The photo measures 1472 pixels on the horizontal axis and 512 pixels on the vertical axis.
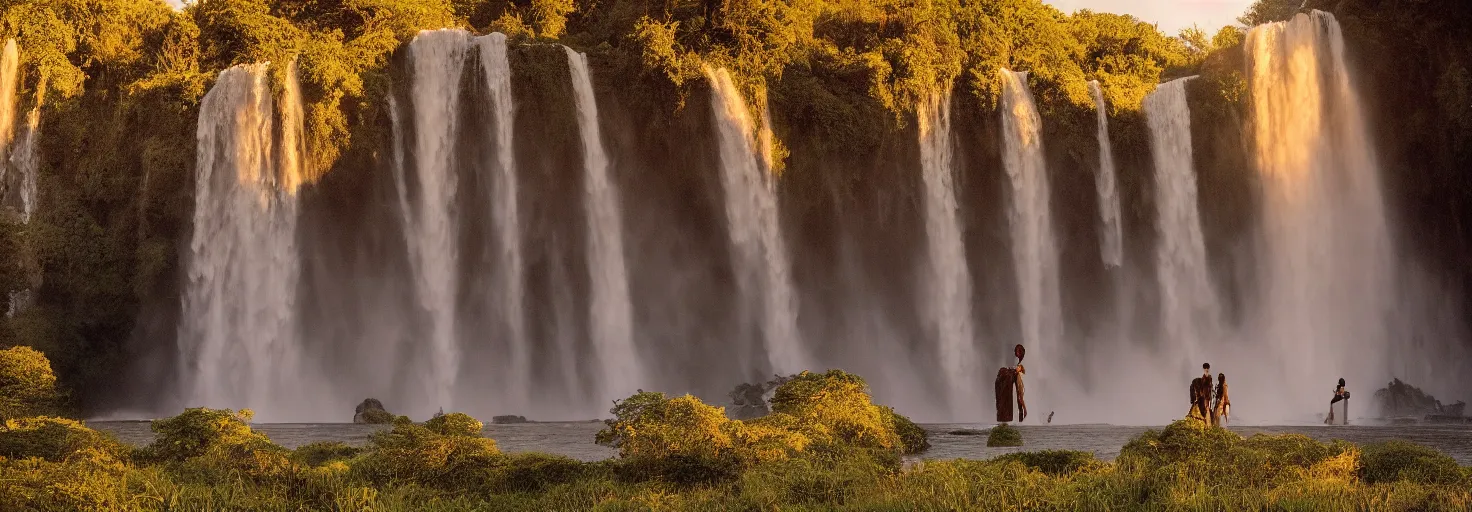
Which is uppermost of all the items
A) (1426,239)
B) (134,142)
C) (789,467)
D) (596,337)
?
(134,142)

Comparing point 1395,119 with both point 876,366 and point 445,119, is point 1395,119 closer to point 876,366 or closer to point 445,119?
point 876,366

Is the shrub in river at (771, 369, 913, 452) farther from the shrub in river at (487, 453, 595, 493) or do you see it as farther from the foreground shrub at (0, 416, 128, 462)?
the foreground shrub at (0, 416, 128, 462)

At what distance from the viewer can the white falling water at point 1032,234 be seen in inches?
→ 1857

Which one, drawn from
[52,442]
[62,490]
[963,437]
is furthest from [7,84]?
[62,490]

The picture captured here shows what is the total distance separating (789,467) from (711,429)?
1.04 meters

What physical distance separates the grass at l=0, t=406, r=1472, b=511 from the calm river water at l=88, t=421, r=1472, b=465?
315cm

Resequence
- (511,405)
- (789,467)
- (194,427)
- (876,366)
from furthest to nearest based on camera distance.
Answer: (876,366) < (511,405) < (194,427) < (789,467)

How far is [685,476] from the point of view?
49.9ft

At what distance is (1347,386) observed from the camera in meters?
46.2

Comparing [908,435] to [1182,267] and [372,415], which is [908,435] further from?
[1182,267]

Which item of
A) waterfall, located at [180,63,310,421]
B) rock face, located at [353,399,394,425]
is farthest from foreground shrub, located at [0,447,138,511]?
waterfall, located at [180,63,310,421]

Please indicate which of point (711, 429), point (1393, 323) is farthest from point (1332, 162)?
point (711, 429)

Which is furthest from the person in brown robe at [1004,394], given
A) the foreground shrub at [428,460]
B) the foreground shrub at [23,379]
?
the foreground shrub at [23,379]

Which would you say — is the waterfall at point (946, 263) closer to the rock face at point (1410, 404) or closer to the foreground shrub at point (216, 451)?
the rock face at point (1410, 404)
